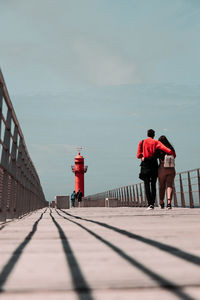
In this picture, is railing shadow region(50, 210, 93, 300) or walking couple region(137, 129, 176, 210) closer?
railing shadow region(50, 210, 93, 300)

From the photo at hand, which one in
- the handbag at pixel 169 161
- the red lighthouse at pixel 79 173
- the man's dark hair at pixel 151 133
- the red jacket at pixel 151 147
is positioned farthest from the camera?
the red lighthouse at pixel 79 173

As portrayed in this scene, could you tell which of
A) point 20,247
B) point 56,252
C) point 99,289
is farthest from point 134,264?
point 20,247

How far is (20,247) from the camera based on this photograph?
2295mm

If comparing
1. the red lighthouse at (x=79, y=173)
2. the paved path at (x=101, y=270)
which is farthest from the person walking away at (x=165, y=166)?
the red lighthouse at (x=79, y=173)

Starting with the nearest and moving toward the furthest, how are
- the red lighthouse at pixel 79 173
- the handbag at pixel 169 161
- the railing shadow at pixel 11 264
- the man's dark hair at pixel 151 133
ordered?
the railing shadow at pixel 11 264 → the man's dark hair at pixel 151 133 → the handbag at pixel 169 161 → the red lighthouse at pixel 79 173

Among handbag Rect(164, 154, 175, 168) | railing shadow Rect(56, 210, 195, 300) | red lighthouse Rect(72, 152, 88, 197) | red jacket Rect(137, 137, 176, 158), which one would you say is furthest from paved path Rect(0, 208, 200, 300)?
red lighthouse Rect(72, 152, 88, 197)

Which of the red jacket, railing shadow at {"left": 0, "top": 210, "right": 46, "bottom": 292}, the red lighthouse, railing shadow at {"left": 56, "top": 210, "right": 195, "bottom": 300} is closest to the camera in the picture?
railing shadow at {"left": 56, "top": 210, "right": 195, "bottom": 300}

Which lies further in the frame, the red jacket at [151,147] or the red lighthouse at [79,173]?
the red lighthouse at [79,173]

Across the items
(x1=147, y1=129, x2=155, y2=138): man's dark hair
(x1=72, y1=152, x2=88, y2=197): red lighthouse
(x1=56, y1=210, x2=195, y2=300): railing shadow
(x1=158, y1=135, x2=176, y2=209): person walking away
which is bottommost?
(x1=56, y1=210, x2=195, y2=300): railing shadow

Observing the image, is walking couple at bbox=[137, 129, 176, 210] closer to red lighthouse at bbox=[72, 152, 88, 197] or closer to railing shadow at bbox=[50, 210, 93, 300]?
railing shadow at bbox=[50, 210, 93, 300]

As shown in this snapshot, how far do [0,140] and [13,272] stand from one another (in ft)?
9.21

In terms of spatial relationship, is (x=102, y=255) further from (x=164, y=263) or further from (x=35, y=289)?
(x=35, y=289)

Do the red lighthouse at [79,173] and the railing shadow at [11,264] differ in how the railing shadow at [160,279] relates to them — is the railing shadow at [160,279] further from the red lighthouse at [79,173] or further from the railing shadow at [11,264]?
the red lighthouse at [79,173]

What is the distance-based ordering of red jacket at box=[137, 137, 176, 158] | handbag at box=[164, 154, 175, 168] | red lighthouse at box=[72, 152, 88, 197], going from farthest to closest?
red lighthouse at box=[72, 152, 88, 197] < handbag at box=[164, 154, 175, 168] < red jacket at box=[137, 137, 176, 158]
